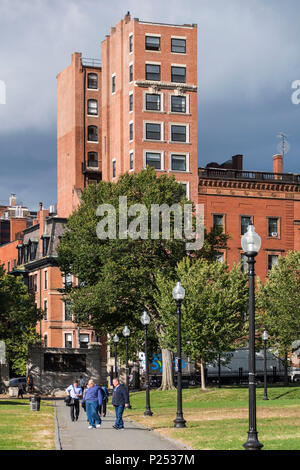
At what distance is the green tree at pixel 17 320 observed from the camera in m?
76.4

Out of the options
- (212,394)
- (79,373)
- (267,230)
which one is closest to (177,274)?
(212,394)

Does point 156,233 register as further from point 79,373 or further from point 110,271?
point 79,373

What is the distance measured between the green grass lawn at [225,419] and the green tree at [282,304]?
1093 centimetres

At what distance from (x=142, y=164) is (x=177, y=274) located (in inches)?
900

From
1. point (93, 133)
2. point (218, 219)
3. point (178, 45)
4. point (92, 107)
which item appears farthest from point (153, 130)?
point (92, 107)

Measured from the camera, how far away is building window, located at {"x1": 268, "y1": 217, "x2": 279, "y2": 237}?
84562 millimetres

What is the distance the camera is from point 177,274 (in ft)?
199

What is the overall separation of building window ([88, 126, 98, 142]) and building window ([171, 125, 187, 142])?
21309 mm

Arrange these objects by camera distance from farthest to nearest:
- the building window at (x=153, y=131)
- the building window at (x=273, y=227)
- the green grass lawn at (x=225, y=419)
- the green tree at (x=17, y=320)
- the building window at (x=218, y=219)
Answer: the building window at (x=273, y=227) → the building window at (x=218, y=219) → the building window at (x=153, y=131) → the green tree at (x=17, y=320) → the green grass lawn at (x=225, y=419)

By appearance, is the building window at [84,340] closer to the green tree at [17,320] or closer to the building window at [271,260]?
the green tree at [17,320]

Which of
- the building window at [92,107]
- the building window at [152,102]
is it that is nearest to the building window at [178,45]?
the building window at [152,102]

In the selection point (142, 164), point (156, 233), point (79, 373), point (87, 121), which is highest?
point (87, 121)

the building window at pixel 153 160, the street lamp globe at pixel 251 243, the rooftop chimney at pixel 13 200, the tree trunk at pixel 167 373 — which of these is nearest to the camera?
the street lamp globe at pixel 251 243

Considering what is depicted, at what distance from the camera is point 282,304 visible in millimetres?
62281
